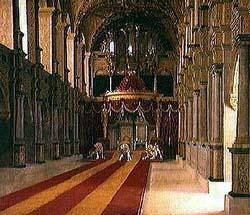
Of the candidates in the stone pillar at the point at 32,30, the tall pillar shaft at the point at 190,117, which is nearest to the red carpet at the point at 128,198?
the tall pillar shaft at the point at 190,117

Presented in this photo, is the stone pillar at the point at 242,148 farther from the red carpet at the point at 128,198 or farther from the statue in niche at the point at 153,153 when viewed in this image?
the statue in niche at the point at 153,153

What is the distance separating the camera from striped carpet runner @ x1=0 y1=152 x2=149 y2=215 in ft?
34.0

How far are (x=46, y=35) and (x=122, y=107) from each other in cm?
973

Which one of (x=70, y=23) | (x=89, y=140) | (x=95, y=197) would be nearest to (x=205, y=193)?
(x=95, y=197)

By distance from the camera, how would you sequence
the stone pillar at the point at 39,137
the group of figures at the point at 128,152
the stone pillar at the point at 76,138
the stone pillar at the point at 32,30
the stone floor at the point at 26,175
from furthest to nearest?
the group of figures at the point at 128,152 → the stone pillar at the point at 76,138 → the stone pillar at the point at 39,137 → the stone pillar at the point at 32,30 → the stone floor at the point at 26,175

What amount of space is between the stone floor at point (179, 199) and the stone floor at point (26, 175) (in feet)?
10.8

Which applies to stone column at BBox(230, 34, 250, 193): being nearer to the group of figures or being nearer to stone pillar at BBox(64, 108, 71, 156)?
stone pillar at BBox(64, 108, 71, 156)

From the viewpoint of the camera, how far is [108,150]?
3170 centimetres

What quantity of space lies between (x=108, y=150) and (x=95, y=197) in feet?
63.0

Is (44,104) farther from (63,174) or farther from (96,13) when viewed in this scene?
(96,13)

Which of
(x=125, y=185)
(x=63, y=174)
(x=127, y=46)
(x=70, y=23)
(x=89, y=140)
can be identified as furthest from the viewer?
(x=127, y=46)

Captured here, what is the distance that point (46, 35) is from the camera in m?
22.0

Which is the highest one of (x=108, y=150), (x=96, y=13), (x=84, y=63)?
(x=96, y=13)

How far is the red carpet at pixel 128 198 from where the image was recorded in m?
10.2
